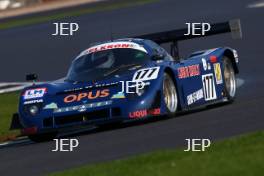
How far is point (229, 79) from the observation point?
1634 centimetres

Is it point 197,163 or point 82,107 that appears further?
point 82,107

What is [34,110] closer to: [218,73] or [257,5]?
[218,73]

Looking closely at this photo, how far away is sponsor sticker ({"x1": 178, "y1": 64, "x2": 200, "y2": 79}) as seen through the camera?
14693mm

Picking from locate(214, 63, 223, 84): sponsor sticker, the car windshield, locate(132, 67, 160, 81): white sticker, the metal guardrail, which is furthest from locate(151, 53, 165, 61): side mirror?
the metal guardrail

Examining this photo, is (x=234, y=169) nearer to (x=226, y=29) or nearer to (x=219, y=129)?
(x=219, y=129)

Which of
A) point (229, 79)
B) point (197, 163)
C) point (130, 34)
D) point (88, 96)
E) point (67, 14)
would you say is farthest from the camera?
point (67, 14)

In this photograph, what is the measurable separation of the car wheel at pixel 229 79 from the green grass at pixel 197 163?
5.31m

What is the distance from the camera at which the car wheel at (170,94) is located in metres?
14.1

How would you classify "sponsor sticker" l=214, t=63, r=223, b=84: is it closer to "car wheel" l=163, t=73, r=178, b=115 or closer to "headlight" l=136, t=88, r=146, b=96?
"car wheel" l=163, t=73, r=178, b=115

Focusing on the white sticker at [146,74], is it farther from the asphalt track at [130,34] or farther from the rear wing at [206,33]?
the rear wing at [206,33]

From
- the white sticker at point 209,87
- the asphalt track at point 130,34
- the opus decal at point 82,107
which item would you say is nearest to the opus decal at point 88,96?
the opus decal at point 82,107

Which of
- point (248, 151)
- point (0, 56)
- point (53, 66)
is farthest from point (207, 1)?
point (248, 151)

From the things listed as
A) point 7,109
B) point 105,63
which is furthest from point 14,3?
point 105,63

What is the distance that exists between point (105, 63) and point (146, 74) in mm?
1028
